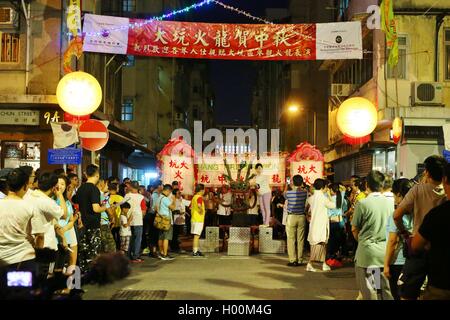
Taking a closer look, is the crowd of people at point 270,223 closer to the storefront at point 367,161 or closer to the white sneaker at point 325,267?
the white sneaker at point 325,267

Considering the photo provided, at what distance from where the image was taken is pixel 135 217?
547 inches

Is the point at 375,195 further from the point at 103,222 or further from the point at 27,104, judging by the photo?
the point at 27,104

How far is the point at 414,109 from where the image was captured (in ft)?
58.1

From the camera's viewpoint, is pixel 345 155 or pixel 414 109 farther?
pixel 345 155

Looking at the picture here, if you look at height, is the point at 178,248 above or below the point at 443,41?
below

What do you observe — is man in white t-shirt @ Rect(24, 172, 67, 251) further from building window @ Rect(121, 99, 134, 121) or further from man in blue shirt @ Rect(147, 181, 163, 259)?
building window @ Rect(121, 99, 134, 121)

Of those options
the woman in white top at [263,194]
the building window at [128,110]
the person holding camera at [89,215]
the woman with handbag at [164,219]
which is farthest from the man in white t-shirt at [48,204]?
the building window at [128,110]
